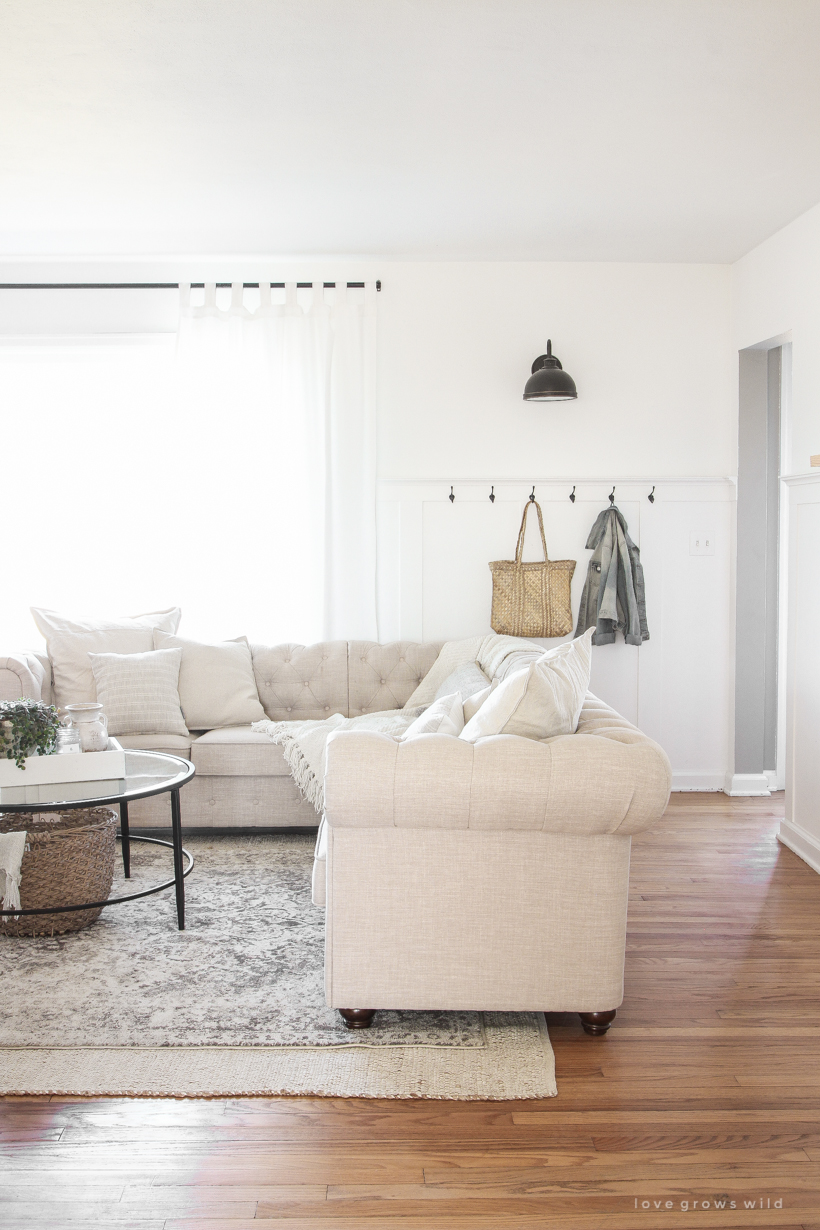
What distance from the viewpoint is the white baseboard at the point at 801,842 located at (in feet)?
12.0

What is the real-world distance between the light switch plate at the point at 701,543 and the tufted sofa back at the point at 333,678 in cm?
148

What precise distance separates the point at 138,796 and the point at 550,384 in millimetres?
2696

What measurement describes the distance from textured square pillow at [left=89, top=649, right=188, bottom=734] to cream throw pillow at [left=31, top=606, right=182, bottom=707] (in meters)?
0.07

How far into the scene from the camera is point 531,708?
7.67ft

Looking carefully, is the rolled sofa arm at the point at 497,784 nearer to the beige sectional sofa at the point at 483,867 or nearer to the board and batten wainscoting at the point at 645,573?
the beige sectional sofa at the point at 483,867

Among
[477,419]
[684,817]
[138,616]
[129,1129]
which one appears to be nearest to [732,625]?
[684,817]

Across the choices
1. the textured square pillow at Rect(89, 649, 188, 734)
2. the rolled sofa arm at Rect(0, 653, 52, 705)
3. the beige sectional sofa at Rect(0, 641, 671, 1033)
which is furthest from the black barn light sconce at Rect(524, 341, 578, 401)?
the rolled sofa arm at Rect(0, 653, 52, 705)

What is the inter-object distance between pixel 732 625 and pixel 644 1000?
104 inches

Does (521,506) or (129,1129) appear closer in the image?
(129,1129)

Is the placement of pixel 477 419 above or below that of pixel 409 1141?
above

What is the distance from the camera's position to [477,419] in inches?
185

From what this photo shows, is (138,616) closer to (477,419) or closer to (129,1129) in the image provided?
(477,419)

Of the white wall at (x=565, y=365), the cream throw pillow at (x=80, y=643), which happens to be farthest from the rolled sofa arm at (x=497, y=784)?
the white wall at (x=565, y=365)

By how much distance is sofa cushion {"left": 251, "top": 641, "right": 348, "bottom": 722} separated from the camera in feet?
14.2
